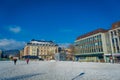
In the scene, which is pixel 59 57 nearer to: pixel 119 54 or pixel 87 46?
pixel 87 46

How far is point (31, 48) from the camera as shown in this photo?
134 meters

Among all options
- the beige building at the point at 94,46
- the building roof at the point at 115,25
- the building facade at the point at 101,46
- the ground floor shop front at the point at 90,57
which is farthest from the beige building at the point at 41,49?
the building roof at the point at 115,25

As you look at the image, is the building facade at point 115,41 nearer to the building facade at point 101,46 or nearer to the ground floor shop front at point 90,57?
the building facade at point 101,46

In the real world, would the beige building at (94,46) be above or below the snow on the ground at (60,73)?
above

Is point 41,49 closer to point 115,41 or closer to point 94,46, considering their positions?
point 94,46

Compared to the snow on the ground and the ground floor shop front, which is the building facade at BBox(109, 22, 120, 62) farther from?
the snow on the ground

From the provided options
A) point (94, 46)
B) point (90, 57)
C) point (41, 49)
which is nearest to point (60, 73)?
point (94, 46)

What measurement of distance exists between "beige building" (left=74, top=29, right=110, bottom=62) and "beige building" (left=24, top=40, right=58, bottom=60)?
5000 centimetres

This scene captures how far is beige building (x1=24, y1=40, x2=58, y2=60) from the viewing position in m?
134

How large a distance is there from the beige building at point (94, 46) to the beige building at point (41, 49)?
164 feet

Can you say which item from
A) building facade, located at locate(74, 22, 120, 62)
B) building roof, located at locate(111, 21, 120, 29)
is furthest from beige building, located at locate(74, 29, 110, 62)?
building roof, located at locate(111, 21, 120, 29)

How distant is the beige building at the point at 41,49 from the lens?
13369cm

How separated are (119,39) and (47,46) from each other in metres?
93.3

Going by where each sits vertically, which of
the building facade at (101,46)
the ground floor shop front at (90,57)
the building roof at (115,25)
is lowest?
the ground floor shop front at (90,57)
